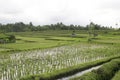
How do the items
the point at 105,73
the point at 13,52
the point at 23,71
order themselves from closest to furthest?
the point at 105,73
the point at 23,71
the point at 13,52

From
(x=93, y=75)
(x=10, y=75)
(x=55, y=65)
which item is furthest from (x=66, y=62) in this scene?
(x=93, y=75)

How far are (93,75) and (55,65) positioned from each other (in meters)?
10.9

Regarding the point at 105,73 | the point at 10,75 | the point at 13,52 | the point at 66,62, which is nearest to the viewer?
the point at 105,73

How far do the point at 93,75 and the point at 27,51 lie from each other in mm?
23455

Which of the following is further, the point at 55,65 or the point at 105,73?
the point at 55,65

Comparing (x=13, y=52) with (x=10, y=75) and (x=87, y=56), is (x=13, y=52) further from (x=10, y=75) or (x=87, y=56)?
(x=10, y=75)

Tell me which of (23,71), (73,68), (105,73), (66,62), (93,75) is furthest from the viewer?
(66,62)

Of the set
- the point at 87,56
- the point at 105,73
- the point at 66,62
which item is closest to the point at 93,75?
the point at 105,73

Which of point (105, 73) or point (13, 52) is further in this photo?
point (13, 52)

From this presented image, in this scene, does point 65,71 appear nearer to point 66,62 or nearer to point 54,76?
point 54,76

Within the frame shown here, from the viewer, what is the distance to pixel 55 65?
31297 mm

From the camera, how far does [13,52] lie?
133ft

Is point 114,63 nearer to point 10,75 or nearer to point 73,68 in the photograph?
point 73,68

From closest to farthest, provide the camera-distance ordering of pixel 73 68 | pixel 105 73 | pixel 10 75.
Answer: pixel 105 73 < pixel 10 75 < pixel 73 68
